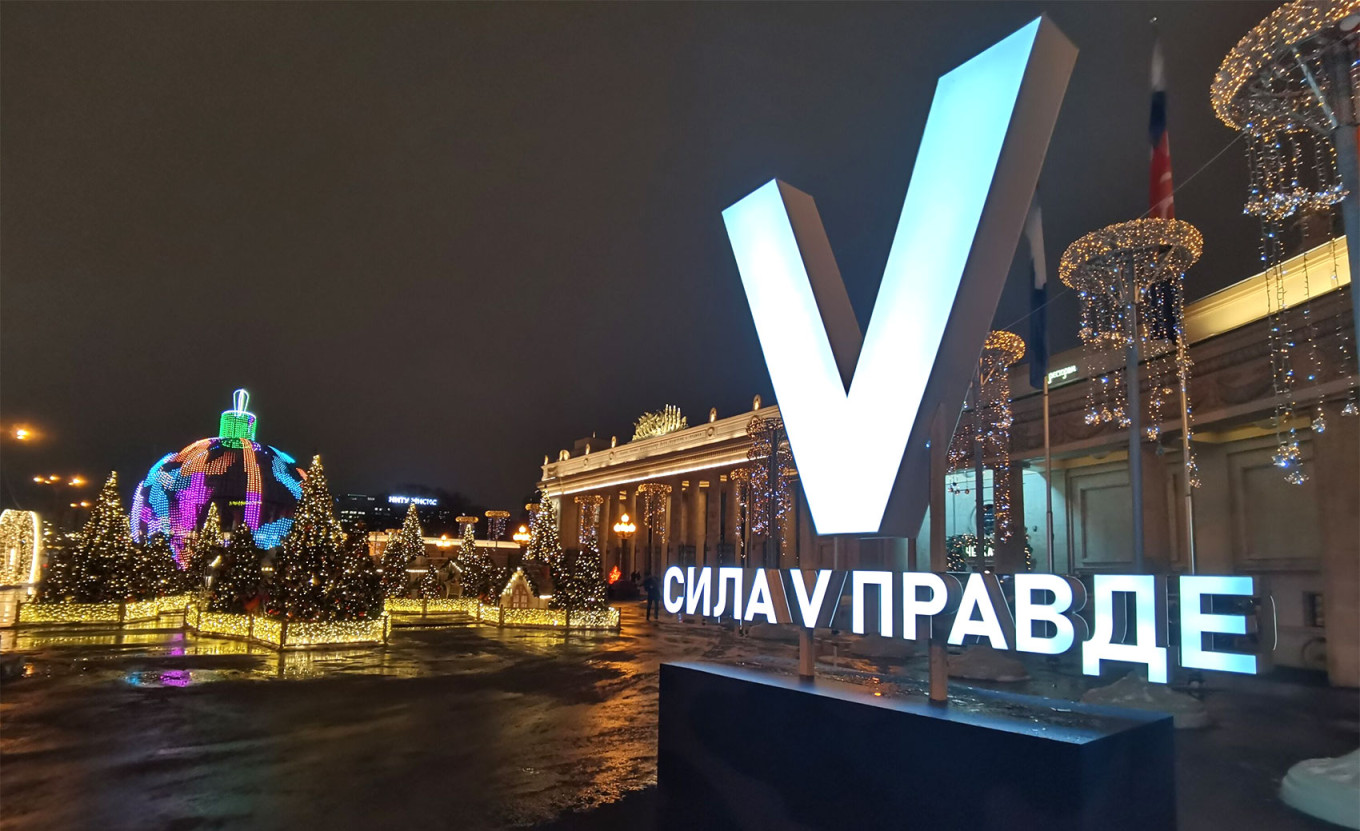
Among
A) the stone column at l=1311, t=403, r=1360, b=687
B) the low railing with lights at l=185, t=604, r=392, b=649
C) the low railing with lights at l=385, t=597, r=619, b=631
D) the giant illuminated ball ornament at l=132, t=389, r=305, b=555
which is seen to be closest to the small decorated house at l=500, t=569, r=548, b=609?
the low railing with lights at l=385, t=597, r=619, b=631

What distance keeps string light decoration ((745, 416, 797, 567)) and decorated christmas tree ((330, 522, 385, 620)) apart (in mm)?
11978

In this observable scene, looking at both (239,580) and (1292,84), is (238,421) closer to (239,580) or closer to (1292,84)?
(239,580)

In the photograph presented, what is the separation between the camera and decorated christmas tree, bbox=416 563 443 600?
32156 millimetres

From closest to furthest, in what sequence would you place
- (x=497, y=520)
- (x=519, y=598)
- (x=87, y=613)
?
(x=87, y=613) → (x=519, y=598) → (x=497, y=520)

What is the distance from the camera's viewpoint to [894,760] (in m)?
4.88

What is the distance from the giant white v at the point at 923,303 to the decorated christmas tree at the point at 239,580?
2001 centimetres

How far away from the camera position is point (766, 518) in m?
29.3

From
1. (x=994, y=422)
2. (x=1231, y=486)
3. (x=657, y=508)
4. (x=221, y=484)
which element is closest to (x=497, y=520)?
(x=657, y=508)

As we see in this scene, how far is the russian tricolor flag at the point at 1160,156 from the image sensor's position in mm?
14974

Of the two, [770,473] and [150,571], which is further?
[770,473]

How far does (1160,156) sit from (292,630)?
21.8m

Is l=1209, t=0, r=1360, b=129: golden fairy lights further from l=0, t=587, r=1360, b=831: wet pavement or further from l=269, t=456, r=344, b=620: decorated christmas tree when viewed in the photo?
l=269, t=456, r=344, b=620: decorated christmas tree

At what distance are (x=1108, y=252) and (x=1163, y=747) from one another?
11524 mm

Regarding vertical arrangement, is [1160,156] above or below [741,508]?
above
